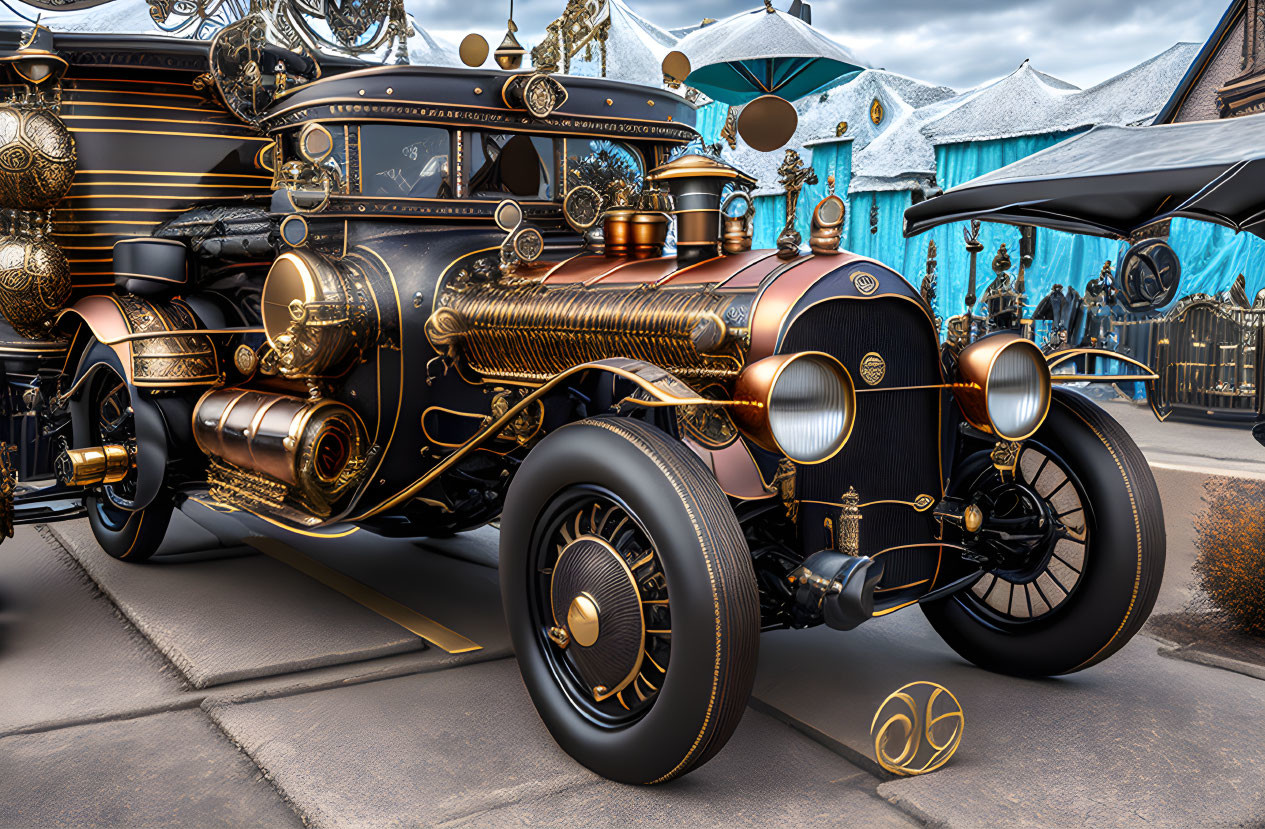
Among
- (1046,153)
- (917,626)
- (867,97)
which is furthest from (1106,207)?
(867,97)

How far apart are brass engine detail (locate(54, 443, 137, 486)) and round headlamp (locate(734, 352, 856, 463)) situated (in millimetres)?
3212

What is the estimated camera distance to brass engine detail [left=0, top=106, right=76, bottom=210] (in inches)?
170

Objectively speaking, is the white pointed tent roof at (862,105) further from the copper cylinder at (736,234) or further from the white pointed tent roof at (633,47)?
the copper cylinder at (736,234)

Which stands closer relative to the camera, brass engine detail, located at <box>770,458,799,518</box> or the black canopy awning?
brass engine detail, located at <box>770,458,799,518</box>

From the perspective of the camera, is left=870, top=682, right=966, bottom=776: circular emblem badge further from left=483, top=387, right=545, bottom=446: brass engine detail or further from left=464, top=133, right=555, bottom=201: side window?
left=464, top=133, right=555, bottom=201: side window

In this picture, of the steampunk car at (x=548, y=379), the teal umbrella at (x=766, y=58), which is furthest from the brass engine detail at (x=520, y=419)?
the teal umbrella at (x=766, y=58)

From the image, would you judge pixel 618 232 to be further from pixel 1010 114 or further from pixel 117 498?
pixel 1010 114

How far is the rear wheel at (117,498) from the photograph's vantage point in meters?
4.67

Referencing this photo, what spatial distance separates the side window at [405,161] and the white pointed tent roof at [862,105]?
1113 centimetres

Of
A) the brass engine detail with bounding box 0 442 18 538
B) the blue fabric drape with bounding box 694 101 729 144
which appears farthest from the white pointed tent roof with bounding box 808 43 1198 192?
the brass engine detail with bounding box 0 442 18 538

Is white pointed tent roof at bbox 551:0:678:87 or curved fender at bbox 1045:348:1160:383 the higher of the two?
white pointed tent roof at bbox 551:0:678:87

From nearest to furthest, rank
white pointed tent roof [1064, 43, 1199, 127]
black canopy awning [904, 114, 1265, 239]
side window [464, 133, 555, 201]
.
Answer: side window [464, 133, 555, 201] → black canopy awning [904, 114, 1265, 239] → white pointed tent roof [1064, 43, 1199, 127]

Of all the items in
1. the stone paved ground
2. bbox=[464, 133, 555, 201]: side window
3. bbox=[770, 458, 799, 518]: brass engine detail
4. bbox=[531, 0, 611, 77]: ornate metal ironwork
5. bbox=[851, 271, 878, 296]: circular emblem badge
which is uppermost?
bbox=[531, 0, 611, 77]: ornate metal ironwork

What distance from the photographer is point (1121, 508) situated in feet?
9.95
